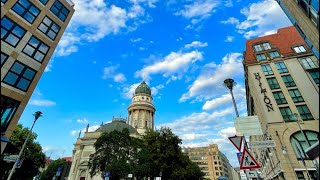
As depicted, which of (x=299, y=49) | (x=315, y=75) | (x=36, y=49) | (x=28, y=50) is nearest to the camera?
(x=28, y=50)

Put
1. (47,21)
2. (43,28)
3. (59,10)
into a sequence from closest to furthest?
1. (43,28)
2. (47,21)
3. (59,10)

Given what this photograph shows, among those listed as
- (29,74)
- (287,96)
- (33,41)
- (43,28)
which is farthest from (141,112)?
(29,74)

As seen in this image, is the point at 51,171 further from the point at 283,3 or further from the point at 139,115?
→ the point at 283,3

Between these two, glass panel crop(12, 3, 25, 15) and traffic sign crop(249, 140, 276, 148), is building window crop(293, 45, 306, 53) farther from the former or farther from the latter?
glass panel crop(12, 3, 25, 15)

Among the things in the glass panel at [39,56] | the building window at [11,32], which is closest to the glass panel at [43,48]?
the glass panel at [39,56]

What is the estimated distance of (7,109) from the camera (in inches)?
602

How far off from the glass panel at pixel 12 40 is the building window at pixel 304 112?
36.7 meters

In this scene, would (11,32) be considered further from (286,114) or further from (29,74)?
(286,114)

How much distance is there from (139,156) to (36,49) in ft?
78.9

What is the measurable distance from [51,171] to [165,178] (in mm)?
50629

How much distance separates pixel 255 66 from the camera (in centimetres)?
3666

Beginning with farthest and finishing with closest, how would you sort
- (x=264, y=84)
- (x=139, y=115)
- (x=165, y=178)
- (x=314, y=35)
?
(x=139, y=115) → (x=165, y=178) → (x=264, y=84) → (x=314, y=35)

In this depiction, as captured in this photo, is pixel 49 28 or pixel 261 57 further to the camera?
pixel 261 57

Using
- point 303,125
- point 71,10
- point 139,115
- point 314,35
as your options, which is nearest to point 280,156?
point 303,125
